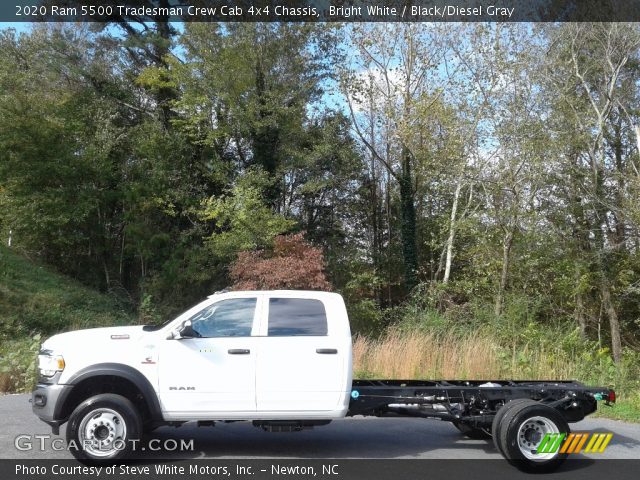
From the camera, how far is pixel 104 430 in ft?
23.0

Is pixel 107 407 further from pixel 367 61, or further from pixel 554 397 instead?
pixel 367 61

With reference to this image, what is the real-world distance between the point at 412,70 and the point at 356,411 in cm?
1948

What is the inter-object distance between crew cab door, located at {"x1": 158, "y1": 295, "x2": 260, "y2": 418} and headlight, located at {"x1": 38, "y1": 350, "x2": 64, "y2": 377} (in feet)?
3.62

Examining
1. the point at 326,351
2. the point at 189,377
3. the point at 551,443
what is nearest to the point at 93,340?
the point at 189,377

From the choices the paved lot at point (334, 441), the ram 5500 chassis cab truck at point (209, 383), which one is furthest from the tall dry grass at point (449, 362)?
the ram 5500 chassis cab truck at point (209, 383)

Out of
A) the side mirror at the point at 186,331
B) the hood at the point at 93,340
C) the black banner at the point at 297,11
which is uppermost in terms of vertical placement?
the black banner at the point at 297,11

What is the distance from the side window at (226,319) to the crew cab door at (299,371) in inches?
10.1

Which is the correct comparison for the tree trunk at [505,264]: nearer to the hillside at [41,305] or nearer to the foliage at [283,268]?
the foliage at [283,268]

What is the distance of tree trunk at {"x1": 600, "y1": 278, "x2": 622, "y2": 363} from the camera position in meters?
22.1

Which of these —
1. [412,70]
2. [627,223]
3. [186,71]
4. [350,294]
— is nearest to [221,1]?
[186,71]

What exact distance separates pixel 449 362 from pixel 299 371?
6.61m

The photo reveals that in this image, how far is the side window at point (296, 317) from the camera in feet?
24.5

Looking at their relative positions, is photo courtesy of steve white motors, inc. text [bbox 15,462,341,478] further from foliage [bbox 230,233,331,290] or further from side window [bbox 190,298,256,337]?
foliage [bbox 230,233,331,290]

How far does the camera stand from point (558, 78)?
21.5 meters
